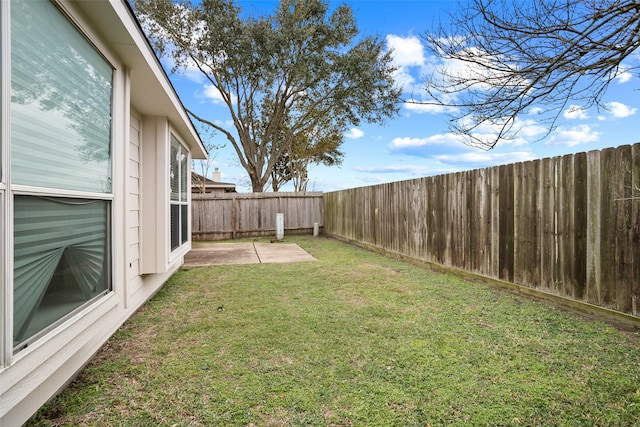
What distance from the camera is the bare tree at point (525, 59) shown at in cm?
253

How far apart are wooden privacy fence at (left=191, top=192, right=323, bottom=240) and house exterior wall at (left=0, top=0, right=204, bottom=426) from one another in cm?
605

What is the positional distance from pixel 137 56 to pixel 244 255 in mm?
5135

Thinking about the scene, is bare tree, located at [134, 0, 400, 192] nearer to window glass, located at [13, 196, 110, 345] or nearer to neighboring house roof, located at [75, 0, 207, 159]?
neighboring house roof, located at [75, 0, 207, 159]

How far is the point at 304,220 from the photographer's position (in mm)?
11820

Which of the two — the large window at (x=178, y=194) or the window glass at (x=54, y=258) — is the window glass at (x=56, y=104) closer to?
the window glass at (x=54, y=258)

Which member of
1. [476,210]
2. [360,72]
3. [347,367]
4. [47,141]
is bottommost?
[347,367]

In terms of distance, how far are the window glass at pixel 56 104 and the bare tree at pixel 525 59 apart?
2.89 metres

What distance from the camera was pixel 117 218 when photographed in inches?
97.4

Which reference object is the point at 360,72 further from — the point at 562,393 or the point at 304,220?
the point at 562,393

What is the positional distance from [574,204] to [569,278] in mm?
753

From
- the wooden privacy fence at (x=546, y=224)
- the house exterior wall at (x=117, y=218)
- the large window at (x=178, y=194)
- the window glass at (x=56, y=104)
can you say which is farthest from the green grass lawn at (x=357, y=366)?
the window glass at (x=56, y=104)

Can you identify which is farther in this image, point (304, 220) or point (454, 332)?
point (304, 220)

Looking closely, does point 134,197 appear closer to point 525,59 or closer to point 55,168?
point 55,168

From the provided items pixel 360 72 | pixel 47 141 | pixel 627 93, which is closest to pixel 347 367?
pixel 47 141
